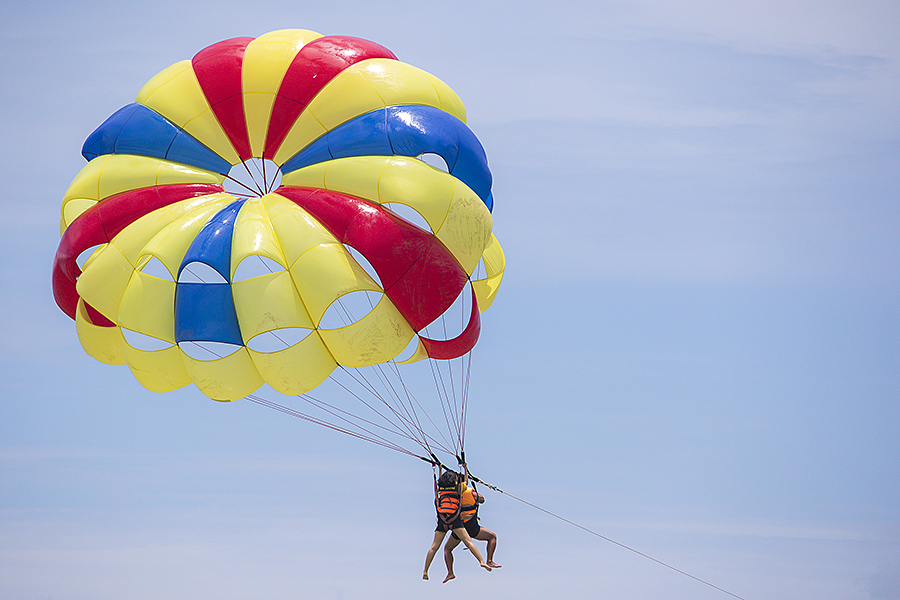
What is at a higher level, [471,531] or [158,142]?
[158,142]

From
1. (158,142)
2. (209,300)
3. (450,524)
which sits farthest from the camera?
(158,142)

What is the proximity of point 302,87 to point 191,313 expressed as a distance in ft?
10.6

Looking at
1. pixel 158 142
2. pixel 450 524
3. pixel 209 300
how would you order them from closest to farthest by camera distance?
pixel 209 300 → pixel 450 524 → pixel 158 142

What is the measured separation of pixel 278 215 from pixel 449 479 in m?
3.92

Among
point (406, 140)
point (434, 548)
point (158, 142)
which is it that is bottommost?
point (434, 548)

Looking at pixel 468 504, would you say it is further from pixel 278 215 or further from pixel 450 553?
pixel 278 215

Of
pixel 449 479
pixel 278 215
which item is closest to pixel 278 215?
pixel 278 215

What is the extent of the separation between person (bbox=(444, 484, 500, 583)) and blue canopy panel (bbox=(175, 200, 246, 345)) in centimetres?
345

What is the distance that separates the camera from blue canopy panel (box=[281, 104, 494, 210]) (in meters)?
17.0

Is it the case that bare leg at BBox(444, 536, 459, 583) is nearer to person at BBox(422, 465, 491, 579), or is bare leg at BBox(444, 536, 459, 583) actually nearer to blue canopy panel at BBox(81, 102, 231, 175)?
person at BBox(422, 465, 491, 579)

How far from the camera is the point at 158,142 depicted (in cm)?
1784

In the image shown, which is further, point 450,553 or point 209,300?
point 450,553

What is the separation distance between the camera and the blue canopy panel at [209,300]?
A: 55.1ft

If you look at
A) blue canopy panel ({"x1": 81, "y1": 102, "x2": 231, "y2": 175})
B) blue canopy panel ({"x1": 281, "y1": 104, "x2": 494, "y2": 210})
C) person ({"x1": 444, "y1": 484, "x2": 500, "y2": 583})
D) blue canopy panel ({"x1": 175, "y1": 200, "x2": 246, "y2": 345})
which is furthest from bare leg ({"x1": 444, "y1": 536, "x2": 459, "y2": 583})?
blue canopy panel ({"x1": 81, "y1": 102, "x2": 231, "y2": 175})
